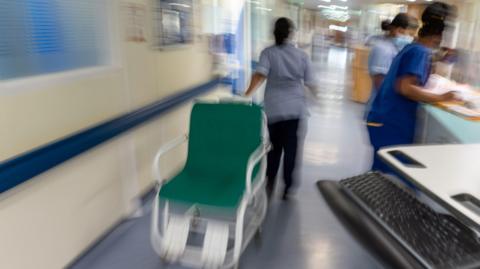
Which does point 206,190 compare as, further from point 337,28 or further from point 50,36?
point 337,28

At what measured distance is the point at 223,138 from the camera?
7.84 ft

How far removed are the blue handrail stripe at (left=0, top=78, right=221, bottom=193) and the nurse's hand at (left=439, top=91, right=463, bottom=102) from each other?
1.88m

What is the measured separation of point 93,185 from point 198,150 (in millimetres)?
689

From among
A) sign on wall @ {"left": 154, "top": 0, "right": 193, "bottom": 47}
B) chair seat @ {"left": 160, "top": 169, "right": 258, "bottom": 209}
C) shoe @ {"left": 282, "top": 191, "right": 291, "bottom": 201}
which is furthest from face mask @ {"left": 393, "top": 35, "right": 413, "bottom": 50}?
chair seat @ {"left": 160, "top": 169, "right": 258, "bottom": 209}

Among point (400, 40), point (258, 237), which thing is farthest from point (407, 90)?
point (400, 40)

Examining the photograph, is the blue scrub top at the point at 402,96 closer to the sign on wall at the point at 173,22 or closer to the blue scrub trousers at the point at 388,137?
the blue scrub trousers at the point at 388,137

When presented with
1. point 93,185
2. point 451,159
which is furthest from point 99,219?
point 451,159

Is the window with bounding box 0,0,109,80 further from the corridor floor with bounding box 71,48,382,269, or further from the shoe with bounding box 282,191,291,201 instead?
the shoe with bounding box 282,191,291,201

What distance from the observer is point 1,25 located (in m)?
1.55

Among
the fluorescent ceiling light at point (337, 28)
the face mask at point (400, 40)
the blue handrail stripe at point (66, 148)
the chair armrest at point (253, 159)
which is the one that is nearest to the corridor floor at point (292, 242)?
the chair armrest at point (253, 159)

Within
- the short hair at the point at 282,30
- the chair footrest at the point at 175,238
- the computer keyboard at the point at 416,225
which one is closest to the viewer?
the computer keyboard at the point at 416,225

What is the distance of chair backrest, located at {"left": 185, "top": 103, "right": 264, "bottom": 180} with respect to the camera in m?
2.34

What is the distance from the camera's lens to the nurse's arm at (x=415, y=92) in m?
1.82

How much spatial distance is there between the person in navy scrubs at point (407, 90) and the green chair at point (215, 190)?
710 millimetres
